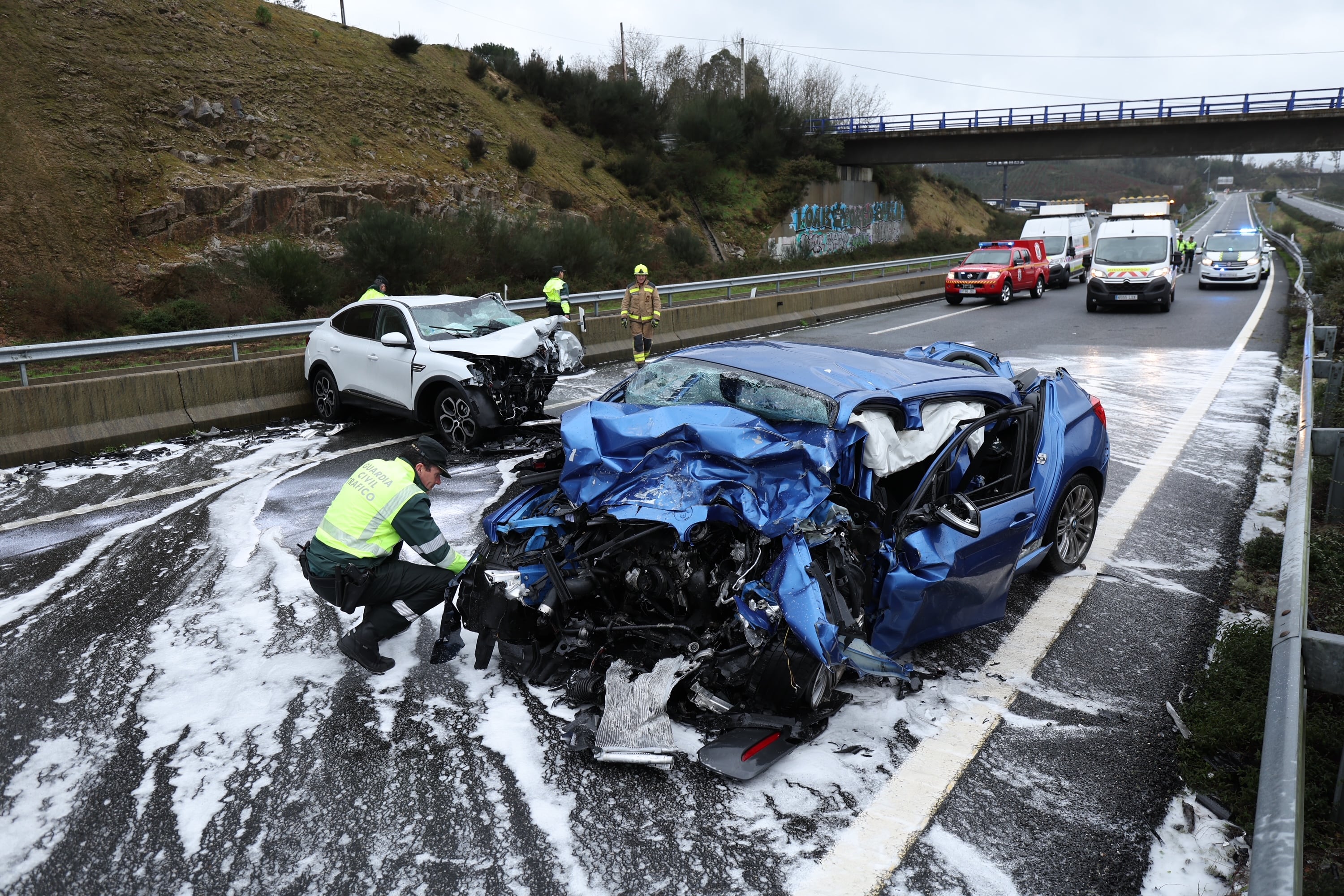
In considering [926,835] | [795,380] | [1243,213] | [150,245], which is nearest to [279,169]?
[150,245]

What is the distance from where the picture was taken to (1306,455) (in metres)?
5.27

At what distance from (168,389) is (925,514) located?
910cm

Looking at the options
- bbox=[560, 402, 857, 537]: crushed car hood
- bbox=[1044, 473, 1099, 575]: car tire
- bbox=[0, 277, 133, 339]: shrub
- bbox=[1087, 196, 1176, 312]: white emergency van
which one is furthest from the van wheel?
bbox=[1087, 196, 1176, 312]: white emergency van

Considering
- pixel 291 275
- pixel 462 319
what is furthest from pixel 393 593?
pixel 291 275

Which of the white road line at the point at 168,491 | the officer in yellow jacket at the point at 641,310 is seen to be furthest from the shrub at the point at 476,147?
the white road line at the point at 168,491

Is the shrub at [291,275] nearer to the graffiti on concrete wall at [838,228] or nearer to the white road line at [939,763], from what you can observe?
the white road line at [939,763]

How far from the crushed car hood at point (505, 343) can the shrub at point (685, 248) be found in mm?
24721

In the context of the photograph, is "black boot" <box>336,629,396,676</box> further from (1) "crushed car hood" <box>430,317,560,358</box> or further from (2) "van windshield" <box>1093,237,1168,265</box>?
(2) "van windshield" <box>1093,237,1168,265</box>

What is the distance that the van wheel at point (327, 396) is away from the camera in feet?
35.9

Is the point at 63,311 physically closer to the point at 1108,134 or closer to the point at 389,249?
the point at 389,249

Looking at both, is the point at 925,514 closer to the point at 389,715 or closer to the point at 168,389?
the point at 389,715

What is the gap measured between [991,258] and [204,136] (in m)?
23.3

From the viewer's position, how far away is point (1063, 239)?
30.2m

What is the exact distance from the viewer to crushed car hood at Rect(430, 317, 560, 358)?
9.67m
